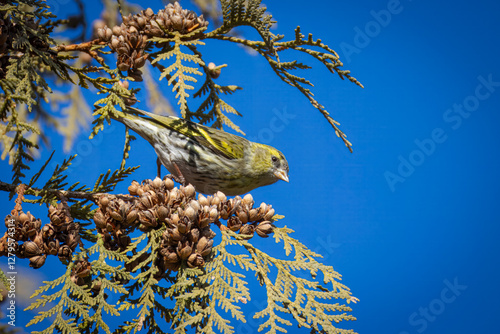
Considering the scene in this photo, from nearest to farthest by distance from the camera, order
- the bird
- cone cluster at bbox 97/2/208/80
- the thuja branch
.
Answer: the thuja branch → cone cluster at bbox 97/2/208/80 → the bird

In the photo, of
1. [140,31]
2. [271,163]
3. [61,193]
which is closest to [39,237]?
[61,193]

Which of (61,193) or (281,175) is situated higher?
(281,175)

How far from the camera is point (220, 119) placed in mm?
1947

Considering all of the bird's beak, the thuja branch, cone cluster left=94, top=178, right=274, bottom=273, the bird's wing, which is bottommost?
cone cluster left=94, top=178, right=274, bottom=273

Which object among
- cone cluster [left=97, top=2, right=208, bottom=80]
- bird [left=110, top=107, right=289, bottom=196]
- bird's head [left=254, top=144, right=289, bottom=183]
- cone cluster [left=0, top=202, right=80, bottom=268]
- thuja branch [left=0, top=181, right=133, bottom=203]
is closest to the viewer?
cone cluster [left=0, top=202, right=80, bottom=268]

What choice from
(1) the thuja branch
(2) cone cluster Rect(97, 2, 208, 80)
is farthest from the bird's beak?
(1) the thuja branch

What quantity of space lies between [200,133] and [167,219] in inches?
29.3

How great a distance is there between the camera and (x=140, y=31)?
1650mm

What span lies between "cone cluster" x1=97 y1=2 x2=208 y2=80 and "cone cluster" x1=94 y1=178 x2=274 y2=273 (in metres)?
0.45

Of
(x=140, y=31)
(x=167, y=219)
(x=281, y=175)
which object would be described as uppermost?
(x=140, y=31)

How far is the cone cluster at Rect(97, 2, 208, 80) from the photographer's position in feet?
5.20

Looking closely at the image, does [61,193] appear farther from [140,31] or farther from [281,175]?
[281,175]

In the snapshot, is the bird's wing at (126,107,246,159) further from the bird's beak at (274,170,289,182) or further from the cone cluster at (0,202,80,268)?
the cone cluster at (0,202,80,268)

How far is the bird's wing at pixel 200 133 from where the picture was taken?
195cm
